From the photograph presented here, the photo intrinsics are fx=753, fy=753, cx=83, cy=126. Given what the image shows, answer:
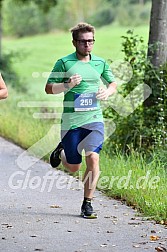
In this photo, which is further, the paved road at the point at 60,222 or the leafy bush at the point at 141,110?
the leafy bush at the point at 141,110

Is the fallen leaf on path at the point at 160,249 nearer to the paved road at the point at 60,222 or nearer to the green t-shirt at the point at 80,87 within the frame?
the paved road at the point at 60,222

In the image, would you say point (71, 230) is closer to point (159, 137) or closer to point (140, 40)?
point (159, 137)

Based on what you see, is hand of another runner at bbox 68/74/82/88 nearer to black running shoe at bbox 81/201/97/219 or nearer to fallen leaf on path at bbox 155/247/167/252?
black running shoe at bbox 81/201/97/219

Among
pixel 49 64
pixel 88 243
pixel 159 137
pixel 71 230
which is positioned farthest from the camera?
pixel 49 64

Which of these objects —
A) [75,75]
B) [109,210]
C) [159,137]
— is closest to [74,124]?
[75,75]

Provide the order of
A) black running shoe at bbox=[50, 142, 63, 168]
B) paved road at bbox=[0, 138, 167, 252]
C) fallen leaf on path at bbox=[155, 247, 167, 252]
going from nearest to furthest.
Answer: fallen leaf on path at bbox=[155, 247, 167, 252], paved road at bbox=[0, 138, 167, 252], black running shoe at bbox=[50, 142, 63, 168]

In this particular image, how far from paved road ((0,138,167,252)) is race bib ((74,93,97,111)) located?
1.10 meters

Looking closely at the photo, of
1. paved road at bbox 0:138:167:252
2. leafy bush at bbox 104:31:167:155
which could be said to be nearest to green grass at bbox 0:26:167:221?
paved road at bbox 0:138:167:252

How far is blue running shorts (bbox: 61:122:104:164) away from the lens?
7.50 meters

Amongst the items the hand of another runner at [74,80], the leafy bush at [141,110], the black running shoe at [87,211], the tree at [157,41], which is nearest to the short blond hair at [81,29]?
the hand of another runner at [74,80]

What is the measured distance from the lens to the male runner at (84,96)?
745 centimetres

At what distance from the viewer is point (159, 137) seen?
9.93m

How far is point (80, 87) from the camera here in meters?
7.50

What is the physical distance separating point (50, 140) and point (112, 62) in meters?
1.73
